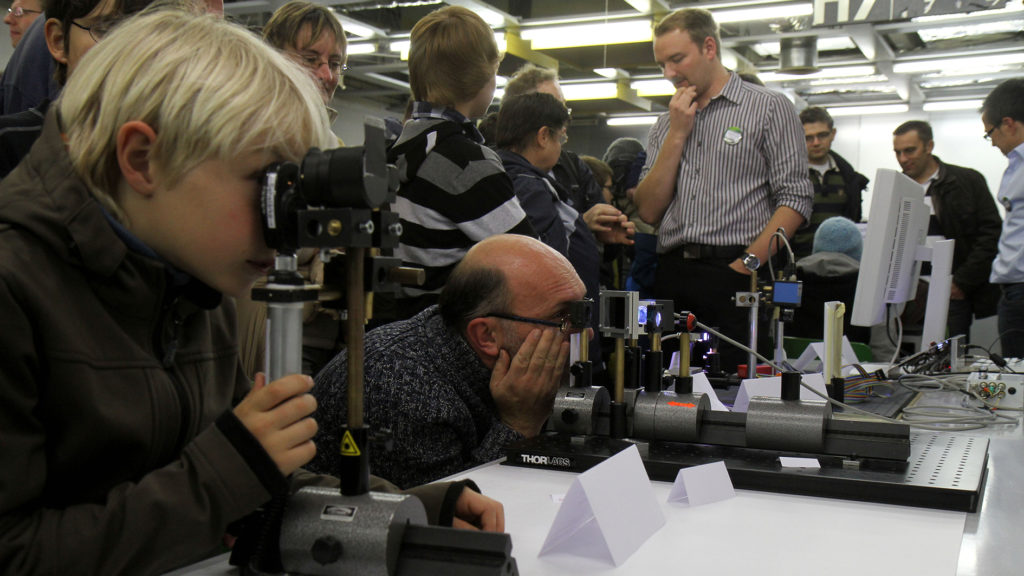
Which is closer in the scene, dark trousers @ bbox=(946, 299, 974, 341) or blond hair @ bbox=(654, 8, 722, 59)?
blond hair @ bbox=(654, 8, 722, 59)

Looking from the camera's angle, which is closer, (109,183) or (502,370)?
(109,183)

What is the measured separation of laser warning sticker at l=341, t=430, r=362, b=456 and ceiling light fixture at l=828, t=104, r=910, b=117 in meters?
10.9

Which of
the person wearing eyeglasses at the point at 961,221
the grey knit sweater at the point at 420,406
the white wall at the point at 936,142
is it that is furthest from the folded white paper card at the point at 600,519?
the white wall at the point at 936,142

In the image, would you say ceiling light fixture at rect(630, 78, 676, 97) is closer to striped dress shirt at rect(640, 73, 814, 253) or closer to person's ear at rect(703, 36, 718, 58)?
person's ear at rect(703, 36, 718, 58)

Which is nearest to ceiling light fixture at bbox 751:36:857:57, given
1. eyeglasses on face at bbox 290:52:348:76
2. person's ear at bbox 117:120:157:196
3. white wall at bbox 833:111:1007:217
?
white wall at bbox 833:111:1007:217

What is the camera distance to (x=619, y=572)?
85 cm

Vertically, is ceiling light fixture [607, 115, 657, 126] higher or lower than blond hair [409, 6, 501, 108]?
higher

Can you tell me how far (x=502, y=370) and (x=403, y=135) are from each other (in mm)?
836

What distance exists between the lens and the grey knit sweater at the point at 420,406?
4.17ft

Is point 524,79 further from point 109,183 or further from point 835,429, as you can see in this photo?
point 109,183

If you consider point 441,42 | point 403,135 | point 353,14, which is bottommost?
point 403,135

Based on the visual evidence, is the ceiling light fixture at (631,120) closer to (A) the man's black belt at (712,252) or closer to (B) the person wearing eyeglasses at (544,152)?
(A) the man's black belt at (712,252)

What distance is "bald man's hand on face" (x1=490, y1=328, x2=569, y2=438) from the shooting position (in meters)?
1.40

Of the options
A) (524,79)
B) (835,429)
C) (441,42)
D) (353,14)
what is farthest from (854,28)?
(835,429)
